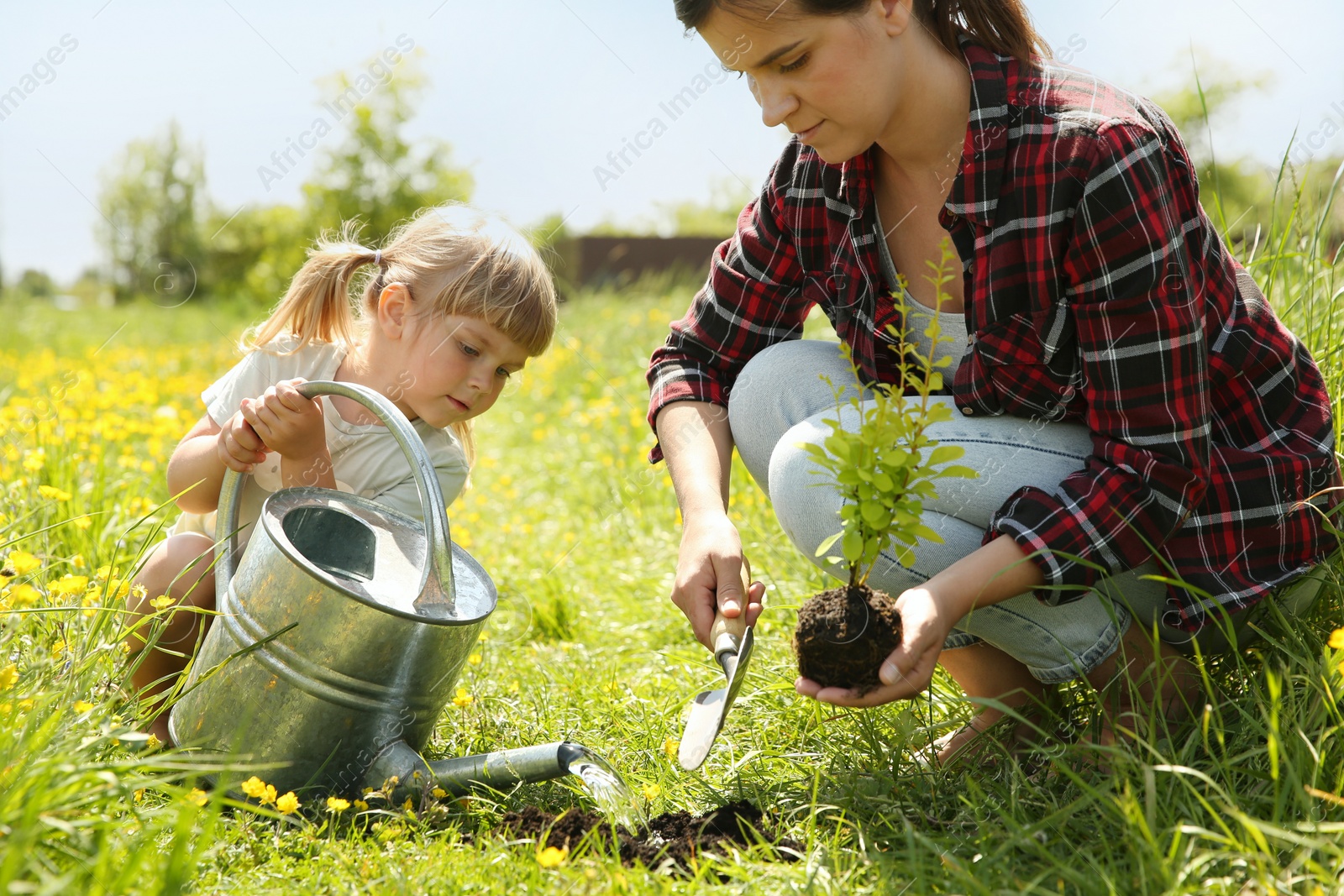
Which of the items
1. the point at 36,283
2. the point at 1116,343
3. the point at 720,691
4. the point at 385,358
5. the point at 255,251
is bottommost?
the point at 36,283

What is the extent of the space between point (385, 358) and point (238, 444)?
0.51 m

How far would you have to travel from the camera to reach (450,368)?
2.13m

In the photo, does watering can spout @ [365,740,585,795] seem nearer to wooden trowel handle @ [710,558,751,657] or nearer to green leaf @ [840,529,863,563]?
wooden trowel handle @ [710,558,751,657]

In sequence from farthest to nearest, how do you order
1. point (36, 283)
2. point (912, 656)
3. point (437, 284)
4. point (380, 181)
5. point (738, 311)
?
point (36, 283) < point (380, 181) < point (437, 284) < point (738, 311) < point (912, 656)

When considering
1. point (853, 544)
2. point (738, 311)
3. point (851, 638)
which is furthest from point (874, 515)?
point (738, 311)

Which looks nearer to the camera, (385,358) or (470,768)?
(470,768)

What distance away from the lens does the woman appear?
143cm

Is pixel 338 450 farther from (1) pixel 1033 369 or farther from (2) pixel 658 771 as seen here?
(1) pixel 1033 369

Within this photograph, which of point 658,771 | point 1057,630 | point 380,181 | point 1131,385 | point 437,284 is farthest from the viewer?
point 380,181

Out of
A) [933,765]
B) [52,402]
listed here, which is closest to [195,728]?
[933,765]

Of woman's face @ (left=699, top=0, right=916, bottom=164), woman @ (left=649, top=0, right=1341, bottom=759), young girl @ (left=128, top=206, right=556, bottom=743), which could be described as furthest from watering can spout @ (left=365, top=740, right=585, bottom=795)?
woman's face @ (left=699, top=0, right=916, bottom=164)

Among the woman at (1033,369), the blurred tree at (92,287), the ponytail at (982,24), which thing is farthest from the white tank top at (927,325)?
the blurred tree at (92,287)

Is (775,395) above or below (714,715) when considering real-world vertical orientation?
above

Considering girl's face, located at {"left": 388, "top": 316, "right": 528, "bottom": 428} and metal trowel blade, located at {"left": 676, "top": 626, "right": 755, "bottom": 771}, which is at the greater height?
girl's face, located at {"left": 388, "top": 316, "right": 528, "bottom": 428}
